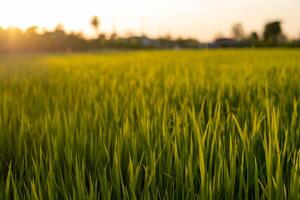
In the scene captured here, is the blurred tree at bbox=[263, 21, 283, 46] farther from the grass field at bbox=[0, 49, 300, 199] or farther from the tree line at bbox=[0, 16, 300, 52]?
the grass field at bbox=[0, 49, 300, 199]

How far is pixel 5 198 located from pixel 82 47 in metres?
44.6

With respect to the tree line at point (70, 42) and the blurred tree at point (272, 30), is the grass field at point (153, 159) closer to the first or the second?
the tree line at point (70, 42)

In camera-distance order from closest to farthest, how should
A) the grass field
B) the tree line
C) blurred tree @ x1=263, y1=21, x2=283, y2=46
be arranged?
the grass field
the tree line
blurred tree @ x1=263, y1=21, x2=283, y2=46

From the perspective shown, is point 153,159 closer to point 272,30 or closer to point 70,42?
point 70,42

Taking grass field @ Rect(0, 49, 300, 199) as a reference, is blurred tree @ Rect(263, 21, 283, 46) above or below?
above

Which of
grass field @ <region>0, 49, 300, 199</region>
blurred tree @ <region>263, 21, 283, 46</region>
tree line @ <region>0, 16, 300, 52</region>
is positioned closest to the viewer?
grass field @ <region>0, 49, 300, 199</region>

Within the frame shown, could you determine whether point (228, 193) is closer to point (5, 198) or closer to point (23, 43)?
point (5, 198)

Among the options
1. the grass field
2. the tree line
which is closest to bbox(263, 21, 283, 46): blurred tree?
the tree line

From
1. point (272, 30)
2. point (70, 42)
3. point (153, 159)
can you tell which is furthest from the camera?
point (272, 30)

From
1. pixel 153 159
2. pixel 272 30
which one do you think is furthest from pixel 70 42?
pixel 153 159

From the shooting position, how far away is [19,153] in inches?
46.9

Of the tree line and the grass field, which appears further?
the tree line

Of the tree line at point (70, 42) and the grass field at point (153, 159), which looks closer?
the grass field at point (153, 159)

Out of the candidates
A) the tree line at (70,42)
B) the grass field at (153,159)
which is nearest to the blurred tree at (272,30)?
the tree line at (70,42)
